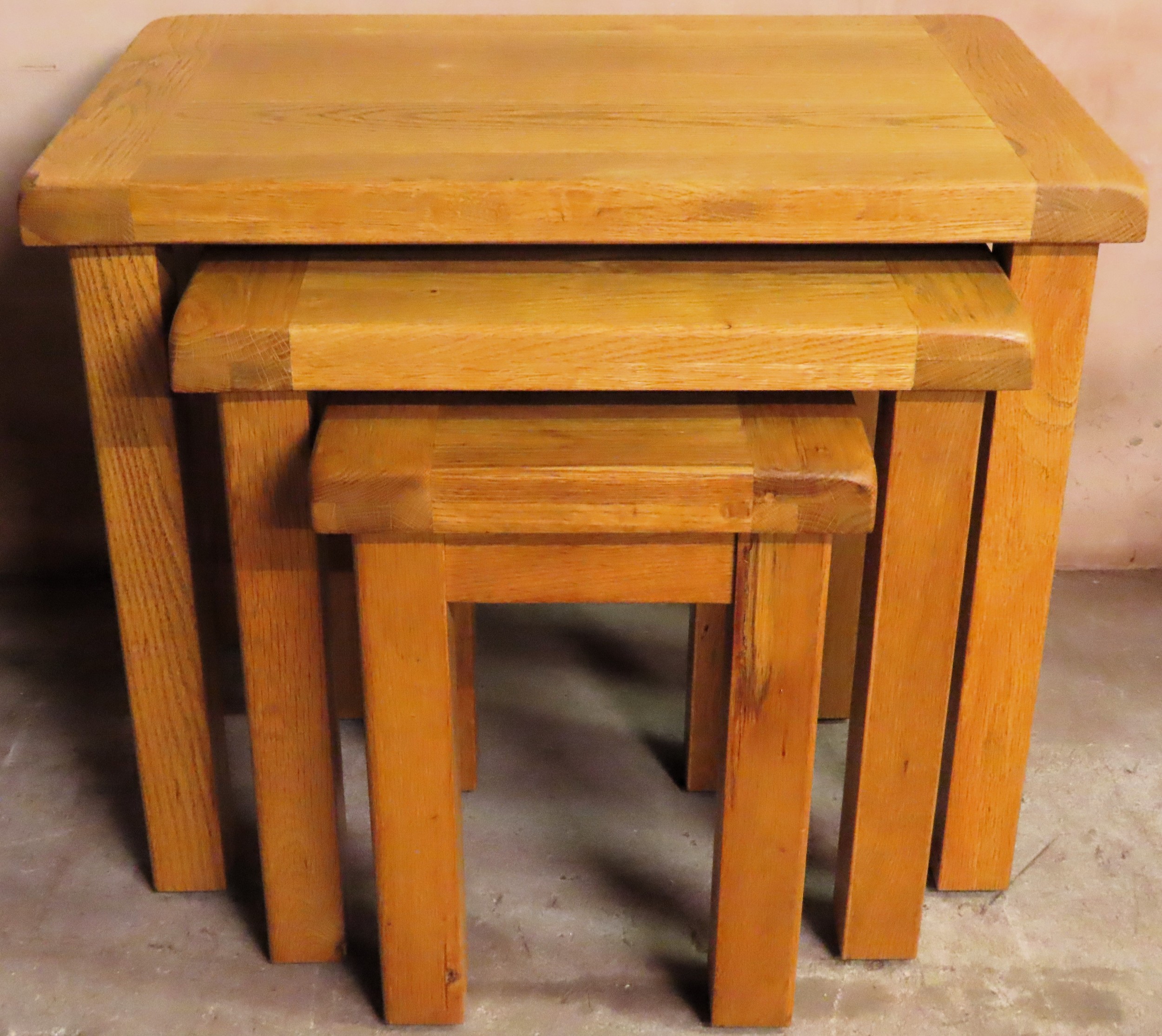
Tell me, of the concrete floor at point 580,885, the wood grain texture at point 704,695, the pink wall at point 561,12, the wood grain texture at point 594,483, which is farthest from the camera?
the pink wall at point 561,12

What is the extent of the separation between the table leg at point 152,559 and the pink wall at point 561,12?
58 centimetres

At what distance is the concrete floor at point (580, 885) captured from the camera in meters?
1.36

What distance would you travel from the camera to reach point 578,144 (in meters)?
1.22

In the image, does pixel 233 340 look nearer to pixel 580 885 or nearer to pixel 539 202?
pixel 539 202

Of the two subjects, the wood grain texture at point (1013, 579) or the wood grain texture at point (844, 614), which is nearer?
the wood grain texture at point (1013, 579)

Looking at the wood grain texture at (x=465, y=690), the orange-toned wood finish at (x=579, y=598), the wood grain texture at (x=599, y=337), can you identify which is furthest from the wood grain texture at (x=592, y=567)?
the wood grain texture at (x=465, y=690)

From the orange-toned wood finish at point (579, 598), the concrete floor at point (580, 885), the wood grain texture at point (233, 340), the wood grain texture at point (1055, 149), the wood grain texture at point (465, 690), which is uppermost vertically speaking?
the wood grain texture at point (1055, 149)

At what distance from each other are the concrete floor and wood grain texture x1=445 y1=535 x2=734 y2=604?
414 millimetres

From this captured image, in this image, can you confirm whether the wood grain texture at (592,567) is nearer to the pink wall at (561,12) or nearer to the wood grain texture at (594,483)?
the wood grain texture at (594,483)

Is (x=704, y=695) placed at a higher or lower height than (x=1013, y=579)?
lower

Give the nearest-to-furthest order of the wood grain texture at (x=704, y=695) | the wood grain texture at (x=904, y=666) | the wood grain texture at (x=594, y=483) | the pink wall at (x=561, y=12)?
1. the wood grain texture at (x=594, y=483)
2. the wood grain texture at (x=904, y=666)
3. the wood grain texture at (x=704, y=695)
4. the pink wall at (x=561, y=12)

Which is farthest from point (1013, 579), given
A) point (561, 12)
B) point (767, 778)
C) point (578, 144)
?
point (561, 12)

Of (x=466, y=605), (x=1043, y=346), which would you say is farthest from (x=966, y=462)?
(x=466, y=605)

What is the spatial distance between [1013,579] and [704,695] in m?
0.36
